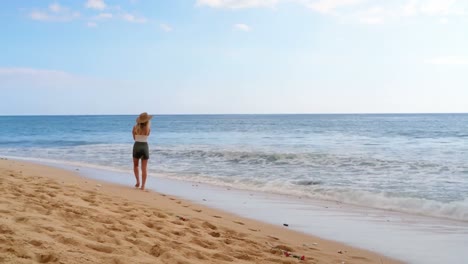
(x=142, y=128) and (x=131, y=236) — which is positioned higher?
(x=142, y=128)

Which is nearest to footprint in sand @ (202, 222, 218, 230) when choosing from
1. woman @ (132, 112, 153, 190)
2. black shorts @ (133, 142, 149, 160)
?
woman @ (132, 112, 153, 190)

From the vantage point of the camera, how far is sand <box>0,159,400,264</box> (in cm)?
349

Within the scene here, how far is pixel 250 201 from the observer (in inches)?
330

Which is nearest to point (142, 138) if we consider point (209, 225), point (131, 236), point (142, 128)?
point (142, 128)

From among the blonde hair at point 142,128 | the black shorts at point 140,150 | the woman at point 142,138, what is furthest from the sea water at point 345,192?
the blonde hair at point 142,128

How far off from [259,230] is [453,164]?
10.2m

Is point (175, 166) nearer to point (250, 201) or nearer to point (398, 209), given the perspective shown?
point (250, 201)

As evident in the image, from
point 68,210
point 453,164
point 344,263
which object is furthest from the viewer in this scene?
point 453,164

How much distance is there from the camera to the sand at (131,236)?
11.4 ft

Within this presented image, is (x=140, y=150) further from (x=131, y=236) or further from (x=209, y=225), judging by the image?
(x=131, y=236)

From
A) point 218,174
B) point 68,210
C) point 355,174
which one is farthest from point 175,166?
point 68,210

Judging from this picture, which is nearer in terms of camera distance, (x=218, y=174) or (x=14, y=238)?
(x=14, y=238)

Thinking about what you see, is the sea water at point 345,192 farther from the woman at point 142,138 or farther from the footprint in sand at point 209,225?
the footprint in sand at point 209,225

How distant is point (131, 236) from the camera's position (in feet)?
14.2
